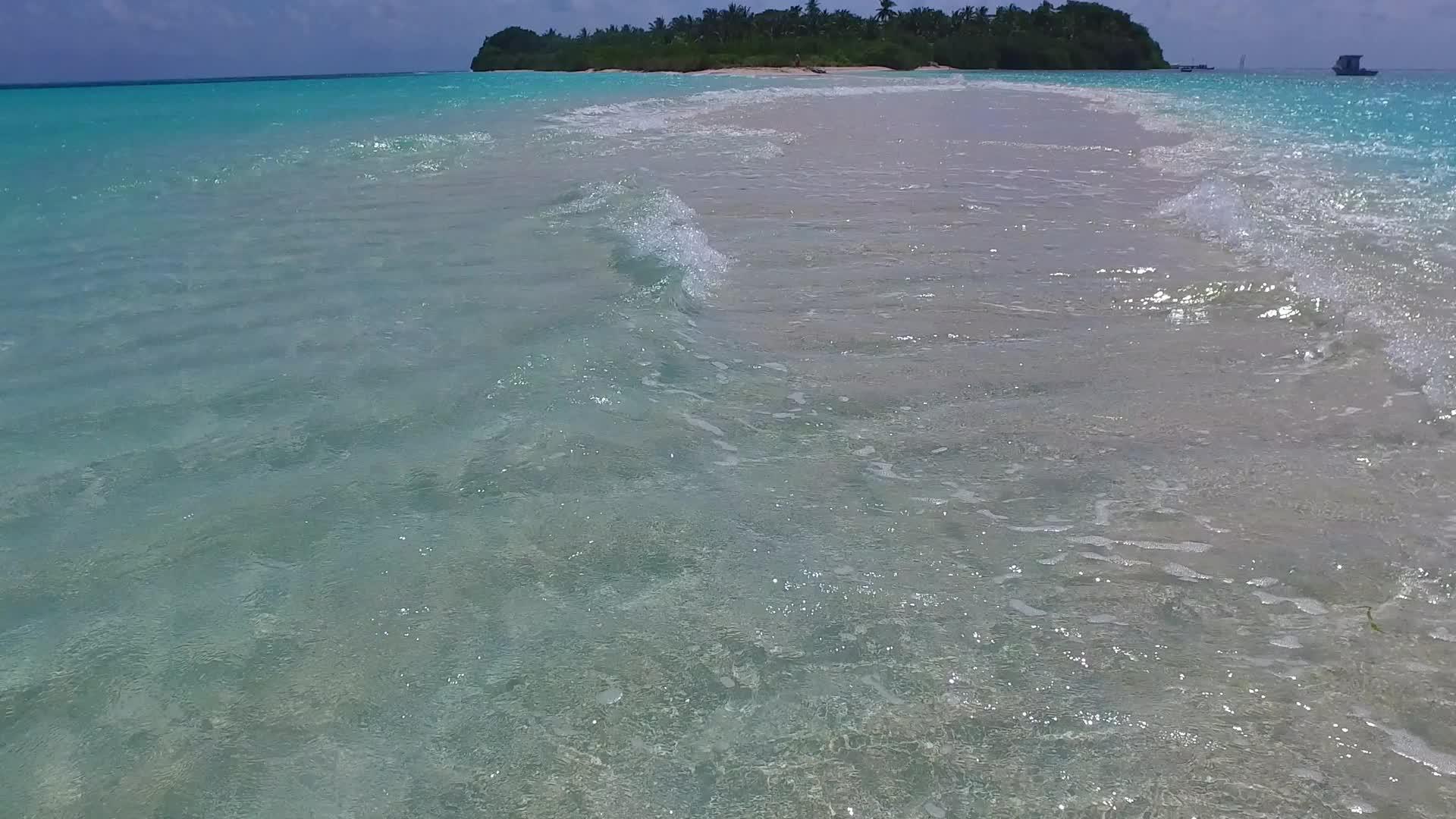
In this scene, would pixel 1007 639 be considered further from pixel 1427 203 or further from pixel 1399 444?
pixel 1427 203

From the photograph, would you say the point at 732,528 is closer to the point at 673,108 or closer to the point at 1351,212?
the point at 1351,212

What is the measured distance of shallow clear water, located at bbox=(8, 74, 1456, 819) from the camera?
7.07ft

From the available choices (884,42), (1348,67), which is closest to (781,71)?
(884,42)

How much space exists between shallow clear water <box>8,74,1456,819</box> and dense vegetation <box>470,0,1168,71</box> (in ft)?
258

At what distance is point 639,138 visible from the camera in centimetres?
1555

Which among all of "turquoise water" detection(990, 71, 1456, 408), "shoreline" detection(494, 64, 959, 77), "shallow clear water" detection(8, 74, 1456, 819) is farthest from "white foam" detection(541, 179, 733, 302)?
"shoreline" detection(494, 64, 959, 77)

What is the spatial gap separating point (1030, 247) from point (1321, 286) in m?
1.99

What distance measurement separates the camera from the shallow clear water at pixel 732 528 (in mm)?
2156

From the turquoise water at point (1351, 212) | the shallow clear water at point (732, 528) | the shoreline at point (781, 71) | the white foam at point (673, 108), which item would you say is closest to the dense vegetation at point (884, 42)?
the shoreline at point (781, 71)

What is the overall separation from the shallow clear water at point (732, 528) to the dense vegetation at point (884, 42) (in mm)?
78730

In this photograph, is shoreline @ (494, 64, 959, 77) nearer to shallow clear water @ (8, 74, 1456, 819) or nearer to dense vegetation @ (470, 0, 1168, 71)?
dense vegetation @ (470, 0, 1168, 71)

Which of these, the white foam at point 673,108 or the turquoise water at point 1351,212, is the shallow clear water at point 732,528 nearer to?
the turquoise water at point 1351,212

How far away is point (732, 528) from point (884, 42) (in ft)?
300

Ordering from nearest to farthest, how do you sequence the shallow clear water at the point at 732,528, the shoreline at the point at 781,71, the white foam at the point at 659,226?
the shallow clear water at the point at 732,528
the white foam at the point at 659,226
the shoreline at the point at 781,71
